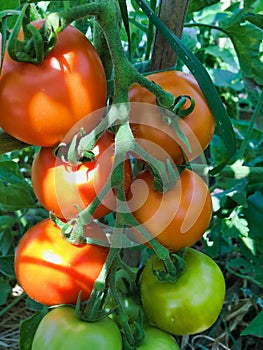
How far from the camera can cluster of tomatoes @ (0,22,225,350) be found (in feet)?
1.84

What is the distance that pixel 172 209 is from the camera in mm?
648

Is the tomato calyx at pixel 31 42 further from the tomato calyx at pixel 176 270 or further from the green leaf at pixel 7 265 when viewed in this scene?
the green leaf at pixel 7 265

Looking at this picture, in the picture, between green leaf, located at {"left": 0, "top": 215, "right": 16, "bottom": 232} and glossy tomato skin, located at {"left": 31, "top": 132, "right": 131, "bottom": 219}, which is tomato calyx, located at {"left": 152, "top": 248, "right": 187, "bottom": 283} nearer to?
glossy tomato skin, located at {"left": 31, "top": 132, "right": 131, "bottom": 219}

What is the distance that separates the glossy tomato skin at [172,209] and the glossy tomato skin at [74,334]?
12 centimetres

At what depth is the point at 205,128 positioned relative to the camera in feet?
2.16

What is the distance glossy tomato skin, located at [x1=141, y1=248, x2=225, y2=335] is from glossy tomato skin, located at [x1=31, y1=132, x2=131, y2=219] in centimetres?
14

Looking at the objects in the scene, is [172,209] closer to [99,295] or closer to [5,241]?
[99,295]

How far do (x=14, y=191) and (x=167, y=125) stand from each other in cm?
38

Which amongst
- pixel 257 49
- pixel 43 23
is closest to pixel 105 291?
pixel 43 23

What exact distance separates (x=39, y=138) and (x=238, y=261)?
60 cm

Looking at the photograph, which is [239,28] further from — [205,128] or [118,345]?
[118,345]

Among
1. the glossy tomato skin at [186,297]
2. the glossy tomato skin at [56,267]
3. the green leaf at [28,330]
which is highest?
the glossy tomato skin at [56,267]

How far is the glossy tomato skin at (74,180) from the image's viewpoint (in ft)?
2.01

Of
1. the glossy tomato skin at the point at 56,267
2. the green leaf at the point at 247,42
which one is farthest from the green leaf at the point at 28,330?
the green leaf at the point at 247,42
